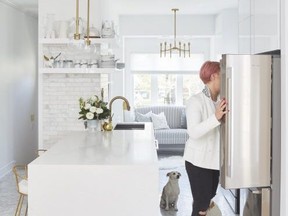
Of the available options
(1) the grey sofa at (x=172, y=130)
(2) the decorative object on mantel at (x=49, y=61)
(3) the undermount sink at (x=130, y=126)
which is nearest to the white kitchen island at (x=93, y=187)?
(3) the undermount sink at (x=130, y=126)

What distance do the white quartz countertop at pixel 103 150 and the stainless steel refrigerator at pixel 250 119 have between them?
0.52 metres

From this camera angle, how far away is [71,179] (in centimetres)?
249

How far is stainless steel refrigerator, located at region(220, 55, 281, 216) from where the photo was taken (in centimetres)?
235

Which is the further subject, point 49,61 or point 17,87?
Answer: point 17,87

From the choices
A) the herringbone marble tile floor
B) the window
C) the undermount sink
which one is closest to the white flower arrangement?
the undermount sink

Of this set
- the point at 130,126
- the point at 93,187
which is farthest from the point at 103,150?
the point at 130,126

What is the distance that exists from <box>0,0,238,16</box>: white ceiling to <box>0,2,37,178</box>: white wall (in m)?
0.26

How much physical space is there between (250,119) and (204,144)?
22.2 inches

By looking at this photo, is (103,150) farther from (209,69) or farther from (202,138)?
(209,69)

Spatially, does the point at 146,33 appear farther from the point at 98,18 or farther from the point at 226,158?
the point at 226,158

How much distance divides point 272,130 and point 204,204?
84cm

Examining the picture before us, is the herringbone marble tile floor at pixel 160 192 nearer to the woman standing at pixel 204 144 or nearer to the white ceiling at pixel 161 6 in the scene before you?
the woman standing at pixel 204 144

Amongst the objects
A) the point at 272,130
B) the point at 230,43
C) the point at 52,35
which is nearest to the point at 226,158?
the point at 272,130

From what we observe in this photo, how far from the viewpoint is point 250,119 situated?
2.36m
